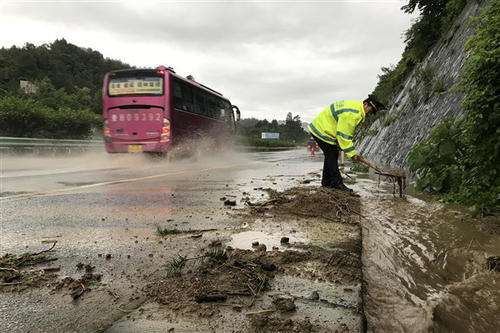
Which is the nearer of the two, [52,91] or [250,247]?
[250,247]

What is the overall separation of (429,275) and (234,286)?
Answer: 1.25 m

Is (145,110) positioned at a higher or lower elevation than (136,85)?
lower

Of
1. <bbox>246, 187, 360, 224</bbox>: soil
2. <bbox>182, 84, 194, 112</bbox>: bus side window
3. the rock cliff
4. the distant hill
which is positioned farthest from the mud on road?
the distant hill

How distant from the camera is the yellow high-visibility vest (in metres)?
5.51

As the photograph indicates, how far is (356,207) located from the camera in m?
4.07

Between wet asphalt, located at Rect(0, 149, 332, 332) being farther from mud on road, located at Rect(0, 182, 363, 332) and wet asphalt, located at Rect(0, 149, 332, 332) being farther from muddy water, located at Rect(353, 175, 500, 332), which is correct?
muddy water, located at Rect(353, 175, 500, 332)

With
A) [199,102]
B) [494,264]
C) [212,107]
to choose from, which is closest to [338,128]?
[494,264]

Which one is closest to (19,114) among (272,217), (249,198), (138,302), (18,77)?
(249,198)

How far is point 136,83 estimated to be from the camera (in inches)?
469

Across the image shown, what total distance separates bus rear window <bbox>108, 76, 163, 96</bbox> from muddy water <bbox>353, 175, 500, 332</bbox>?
10.0m

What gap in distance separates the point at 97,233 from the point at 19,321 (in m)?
1.47

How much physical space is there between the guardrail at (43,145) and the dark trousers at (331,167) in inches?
475

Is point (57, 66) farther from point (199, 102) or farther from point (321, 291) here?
point (321, 291)

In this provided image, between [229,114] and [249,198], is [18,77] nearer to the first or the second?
[229,114]
